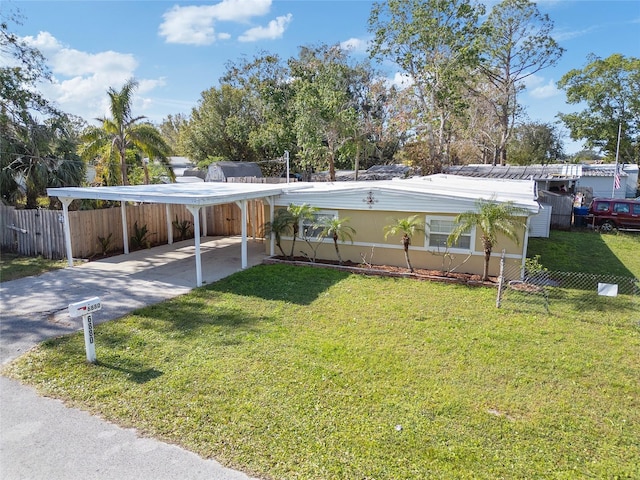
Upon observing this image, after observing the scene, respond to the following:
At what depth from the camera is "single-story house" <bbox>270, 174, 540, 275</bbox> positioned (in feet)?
34.8

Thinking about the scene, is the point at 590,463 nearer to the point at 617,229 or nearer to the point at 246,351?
the point at 246,351

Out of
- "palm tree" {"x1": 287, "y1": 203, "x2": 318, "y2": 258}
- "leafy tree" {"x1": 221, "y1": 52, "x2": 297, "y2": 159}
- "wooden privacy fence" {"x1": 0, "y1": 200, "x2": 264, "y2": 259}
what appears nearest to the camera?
"palm tree" {"x1": 287, "y1": 203, "x2": 318, "y2": 258}

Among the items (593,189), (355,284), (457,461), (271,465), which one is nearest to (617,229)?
(593,189)

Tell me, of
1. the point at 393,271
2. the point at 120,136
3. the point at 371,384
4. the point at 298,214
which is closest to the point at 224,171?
the point at 120,136

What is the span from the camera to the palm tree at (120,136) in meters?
17.9

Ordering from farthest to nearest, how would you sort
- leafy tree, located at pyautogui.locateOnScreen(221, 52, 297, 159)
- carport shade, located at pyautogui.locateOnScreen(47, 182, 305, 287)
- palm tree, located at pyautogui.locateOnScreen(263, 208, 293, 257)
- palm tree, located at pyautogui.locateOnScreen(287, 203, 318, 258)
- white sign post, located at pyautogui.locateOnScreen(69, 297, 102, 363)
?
leafy tree, located at pyautogui.locateOnScreen(221, 52, 297, 159) → palm tree, located at pyautogui.locateOnScreen(263, 208, 293, 257) → palm tree, located at pyautogui.locateOnScreen(287, 203, 318, 258) → carport shade, located at pyautogui.locateOnScreen(47, 182, 305, 287) → white sign post, located at pyautogui.locateOnScreen(69, 297, 102, 363)

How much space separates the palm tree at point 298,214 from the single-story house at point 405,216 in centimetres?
26

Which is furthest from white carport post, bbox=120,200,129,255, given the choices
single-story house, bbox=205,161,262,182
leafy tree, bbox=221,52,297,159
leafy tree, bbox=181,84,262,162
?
leafy tree, bbox=181,84,262,162

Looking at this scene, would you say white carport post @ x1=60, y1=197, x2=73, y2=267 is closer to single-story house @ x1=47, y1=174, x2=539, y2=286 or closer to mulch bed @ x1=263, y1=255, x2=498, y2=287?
single-story house @ x1=47, y1=174, x2=539, y2=286

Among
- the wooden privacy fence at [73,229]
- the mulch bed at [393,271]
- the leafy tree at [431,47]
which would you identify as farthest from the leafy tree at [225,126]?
the mulch bed at [393,271]

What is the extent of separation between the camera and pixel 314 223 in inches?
490

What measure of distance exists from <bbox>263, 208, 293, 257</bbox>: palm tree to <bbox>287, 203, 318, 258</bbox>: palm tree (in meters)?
0.12

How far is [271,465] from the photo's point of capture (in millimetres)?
3895

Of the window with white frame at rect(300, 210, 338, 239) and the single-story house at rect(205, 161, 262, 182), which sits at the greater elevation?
the single-story house at rect(205, 161, 262, 182)
